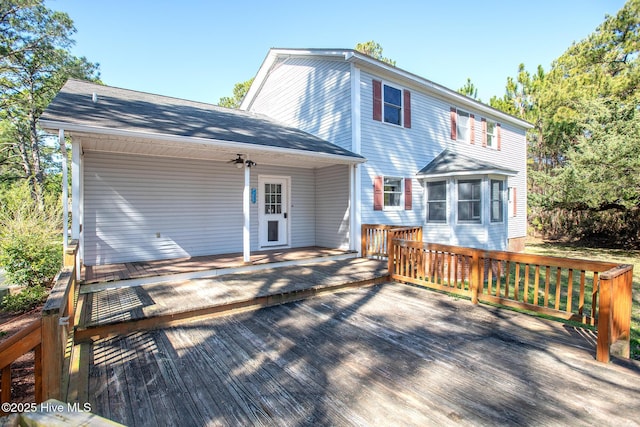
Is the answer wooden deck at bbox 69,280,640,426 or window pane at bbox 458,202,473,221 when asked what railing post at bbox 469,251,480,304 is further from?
window pane at bbox 458,202,473,221

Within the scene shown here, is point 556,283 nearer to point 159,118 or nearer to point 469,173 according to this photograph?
point 469,173

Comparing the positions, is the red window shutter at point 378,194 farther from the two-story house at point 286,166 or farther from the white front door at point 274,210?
the white front door at point 274,210

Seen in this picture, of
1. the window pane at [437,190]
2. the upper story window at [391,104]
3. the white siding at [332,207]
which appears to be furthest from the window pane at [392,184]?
the upper story window at [391,104]

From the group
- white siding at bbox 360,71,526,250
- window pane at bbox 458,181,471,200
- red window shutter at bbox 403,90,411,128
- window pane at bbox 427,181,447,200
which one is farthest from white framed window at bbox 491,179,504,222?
red window shutter at bbox 403,90,411,128

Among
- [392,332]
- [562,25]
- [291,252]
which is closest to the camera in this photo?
[392,332]

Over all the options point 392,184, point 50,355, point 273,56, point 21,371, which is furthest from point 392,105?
point 21,371

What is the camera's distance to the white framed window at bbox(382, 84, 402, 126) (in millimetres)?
8852

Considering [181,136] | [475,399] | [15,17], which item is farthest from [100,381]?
[15,17]

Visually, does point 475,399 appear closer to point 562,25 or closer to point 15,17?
point 562,25

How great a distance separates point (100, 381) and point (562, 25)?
16.3 meters

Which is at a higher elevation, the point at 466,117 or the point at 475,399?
the point at 466,117

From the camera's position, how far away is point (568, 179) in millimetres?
12531

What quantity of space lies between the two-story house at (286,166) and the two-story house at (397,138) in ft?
0.13

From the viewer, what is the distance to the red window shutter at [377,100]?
Result: 8.50m
